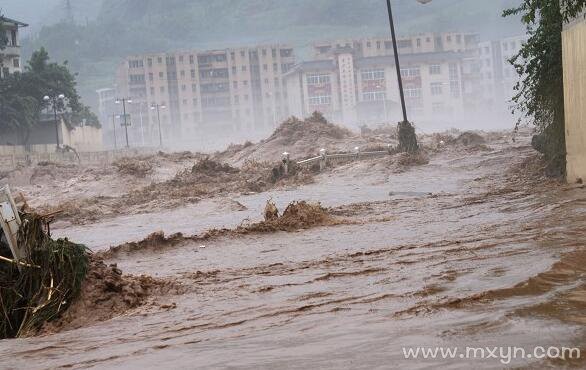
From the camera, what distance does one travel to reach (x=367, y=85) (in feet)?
398

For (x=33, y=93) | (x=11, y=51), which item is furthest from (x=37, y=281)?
(x=11, y=51)

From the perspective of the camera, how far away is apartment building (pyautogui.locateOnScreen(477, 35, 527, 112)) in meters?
144

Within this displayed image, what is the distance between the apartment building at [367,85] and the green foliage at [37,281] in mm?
110230

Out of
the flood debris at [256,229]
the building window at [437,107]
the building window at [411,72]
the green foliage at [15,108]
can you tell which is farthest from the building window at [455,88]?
the flood debris at [256,229]

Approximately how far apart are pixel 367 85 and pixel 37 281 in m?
114

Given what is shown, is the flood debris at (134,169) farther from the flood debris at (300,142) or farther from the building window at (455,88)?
the building window at (455,88)

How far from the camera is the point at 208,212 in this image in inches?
870

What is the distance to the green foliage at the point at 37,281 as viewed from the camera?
27.1 feet

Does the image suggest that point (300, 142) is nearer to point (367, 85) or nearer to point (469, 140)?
point (469, 140)

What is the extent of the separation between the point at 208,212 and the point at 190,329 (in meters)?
14.9

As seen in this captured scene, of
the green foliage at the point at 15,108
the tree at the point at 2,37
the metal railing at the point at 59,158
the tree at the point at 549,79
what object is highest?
the tree at the point at 2,37

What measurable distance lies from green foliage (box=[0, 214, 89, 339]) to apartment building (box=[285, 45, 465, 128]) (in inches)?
4340

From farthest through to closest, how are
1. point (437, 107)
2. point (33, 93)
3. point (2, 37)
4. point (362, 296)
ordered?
1. point (437, 107)
2. point (2, 37)
3. point (33, 93)
4. point (362, 296)

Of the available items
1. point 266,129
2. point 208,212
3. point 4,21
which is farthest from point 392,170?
point 266,129
